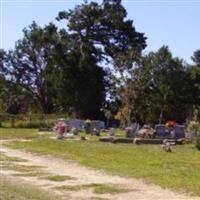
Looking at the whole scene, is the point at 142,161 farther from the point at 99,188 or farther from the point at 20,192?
the point at 20,192

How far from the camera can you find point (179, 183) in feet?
55.2

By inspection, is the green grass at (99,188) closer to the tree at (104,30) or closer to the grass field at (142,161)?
the grass field at (142,161)

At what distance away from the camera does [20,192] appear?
50.6 ft

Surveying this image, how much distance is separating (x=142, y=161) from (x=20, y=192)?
887 centimetres

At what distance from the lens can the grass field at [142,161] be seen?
1764 centimetres

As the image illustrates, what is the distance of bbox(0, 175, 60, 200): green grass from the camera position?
1455 centimetres

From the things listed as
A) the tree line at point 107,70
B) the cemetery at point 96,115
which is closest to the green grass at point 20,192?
the cemetery at point 96,115

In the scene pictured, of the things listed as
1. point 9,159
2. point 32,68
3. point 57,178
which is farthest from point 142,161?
point 32,68

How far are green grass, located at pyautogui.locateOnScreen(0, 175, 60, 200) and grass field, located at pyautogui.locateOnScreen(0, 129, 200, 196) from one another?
3.23 meters

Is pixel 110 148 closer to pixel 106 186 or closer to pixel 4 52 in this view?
pixel 106 186

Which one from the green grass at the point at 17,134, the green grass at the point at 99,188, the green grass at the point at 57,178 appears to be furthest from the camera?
the green grass at the point at 17,134

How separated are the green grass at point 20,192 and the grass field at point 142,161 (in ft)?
10.6

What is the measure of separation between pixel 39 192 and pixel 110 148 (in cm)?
1484

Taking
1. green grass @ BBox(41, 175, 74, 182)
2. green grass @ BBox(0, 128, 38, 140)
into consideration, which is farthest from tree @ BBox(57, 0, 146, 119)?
green grass @ BBox(41, 175, 74, 182)
